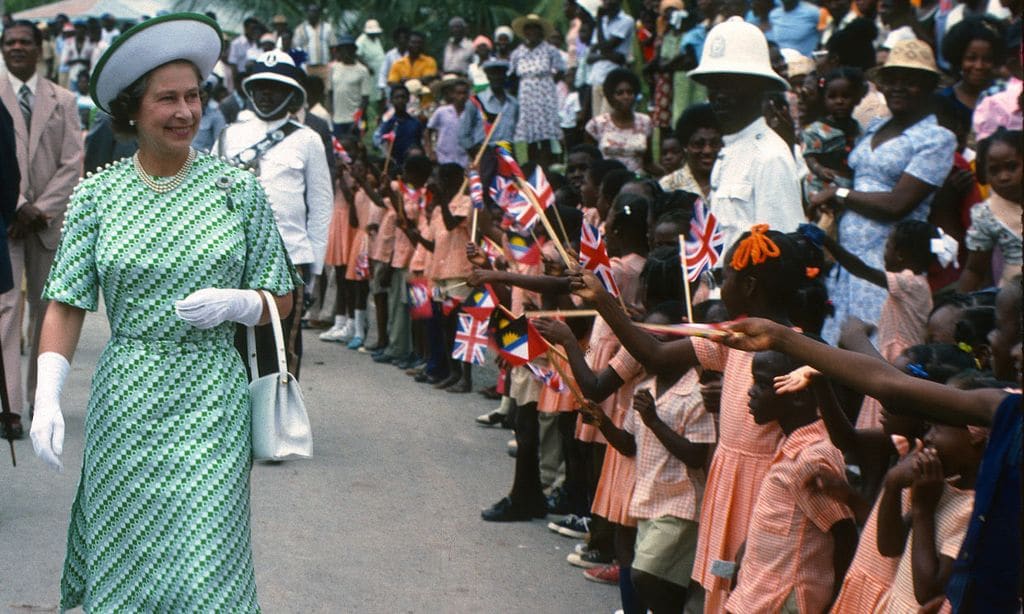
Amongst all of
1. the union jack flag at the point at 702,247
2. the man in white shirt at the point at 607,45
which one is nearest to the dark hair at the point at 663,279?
the union jack flag at the point at 702,247

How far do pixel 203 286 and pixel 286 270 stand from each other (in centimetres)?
33

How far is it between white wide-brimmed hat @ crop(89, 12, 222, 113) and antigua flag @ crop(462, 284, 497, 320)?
2.83 m

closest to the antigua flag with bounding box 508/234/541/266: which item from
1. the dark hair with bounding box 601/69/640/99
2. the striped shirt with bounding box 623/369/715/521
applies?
the striped shirt with bounding box 623/369/715/521

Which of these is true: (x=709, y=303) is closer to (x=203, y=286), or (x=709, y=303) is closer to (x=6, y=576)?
(x=203, y=286)

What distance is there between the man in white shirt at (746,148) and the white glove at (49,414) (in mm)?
3316

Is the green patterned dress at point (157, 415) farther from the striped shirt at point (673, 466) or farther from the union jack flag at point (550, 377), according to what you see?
the union jack flag at point (550, 377)

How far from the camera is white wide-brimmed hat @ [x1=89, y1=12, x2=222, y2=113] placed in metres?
4.29

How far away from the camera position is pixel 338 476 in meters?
8.53

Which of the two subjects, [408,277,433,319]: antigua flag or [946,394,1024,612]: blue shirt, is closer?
[946,394,1024,612]: blue shirt

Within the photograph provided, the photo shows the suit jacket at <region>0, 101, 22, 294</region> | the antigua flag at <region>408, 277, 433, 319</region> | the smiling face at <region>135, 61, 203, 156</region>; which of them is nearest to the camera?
the smiling face at <region>135, 61, 203, 156</region>

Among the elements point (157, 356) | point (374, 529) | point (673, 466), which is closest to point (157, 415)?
point (157, 356)

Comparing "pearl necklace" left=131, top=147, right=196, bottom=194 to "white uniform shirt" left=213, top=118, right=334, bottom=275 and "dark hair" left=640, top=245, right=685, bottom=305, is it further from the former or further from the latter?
"white uniform shirt" left=213, top=118, right=334, bottom=275

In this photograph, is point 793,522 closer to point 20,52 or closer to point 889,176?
point 889,176

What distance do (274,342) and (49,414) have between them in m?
0.69
